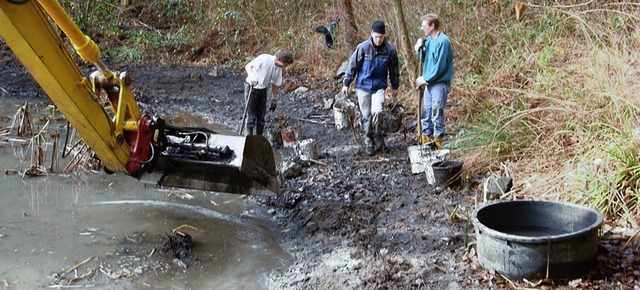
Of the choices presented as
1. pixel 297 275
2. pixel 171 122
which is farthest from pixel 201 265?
pixel 171 122

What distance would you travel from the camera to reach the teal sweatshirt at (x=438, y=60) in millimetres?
8188

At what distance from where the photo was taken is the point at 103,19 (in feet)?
62.0

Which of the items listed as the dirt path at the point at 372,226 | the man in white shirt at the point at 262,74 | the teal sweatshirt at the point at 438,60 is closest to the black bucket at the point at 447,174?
the dirt path at the point at 372,226

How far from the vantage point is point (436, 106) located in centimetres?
837

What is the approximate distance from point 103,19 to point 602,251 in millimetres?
16395

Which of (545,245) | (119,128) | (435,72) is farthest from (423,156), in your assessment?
(119,128)

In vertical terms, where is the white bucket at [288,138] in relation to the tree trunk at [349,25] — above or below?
below

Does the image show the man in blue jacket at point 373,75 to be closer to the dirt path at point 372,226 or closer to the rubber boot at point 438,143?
the dirt path at point 372,226

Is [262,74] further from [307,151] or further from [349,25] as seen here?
[349,25]

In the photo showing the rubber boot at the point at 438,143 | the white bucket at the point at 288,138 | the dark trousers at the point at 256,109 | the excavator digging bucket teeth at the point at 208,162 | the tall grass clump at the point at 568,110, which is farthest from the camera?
the white bucket at the point at 288,138

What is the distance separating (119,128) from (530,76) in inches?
217

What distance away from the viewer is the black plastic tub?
4.83m

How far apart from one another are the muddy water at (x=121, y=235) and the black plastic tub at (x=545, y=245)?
1.95m

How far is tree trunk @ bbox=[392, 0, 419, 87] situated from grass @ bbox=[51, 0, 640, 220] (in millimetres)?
423
